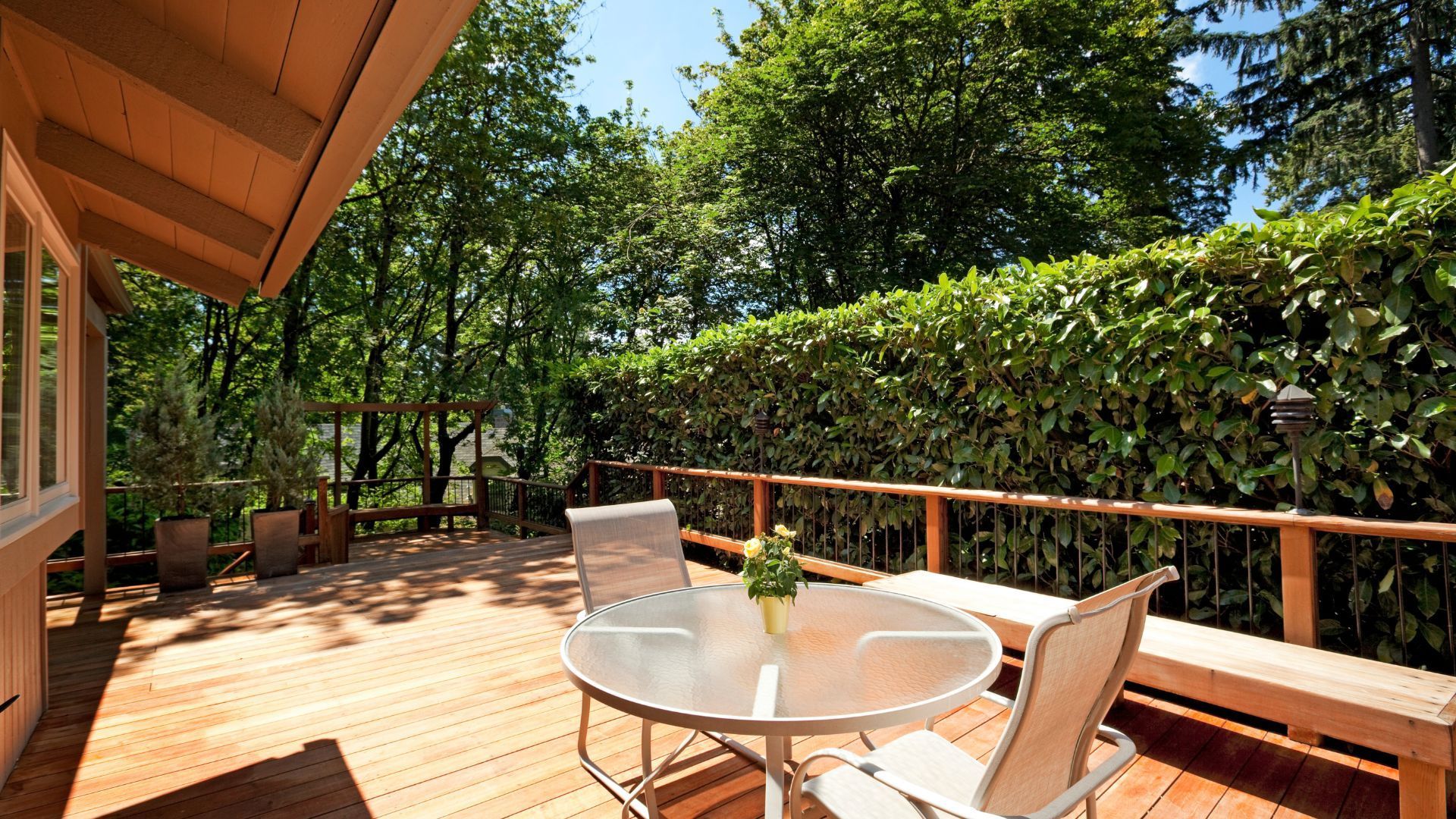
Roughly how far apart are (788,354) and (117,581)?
1041 cm

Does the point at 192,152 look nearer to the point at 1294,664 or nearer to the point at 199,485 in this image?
the point at 199,485

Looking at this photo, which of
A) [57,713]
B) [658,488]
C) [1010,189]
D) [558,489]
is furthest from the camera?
[1010,189]

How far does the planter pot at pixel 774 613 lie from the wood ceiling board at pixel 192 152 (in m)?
2.73

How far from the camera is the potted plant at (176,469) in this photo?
522 cm

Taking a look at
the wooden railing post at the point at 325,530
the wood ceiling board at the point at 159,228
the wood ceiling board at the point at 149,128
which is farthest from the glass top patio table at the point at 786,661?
the wooden railing post at the point at 325,530

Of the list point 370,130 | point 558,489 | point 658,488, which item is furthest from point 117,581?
point 370,130

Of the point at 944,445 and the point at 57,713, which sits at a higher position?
the point at 944,445

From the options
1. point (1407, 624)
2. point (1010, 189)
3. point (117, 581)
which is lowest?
point (117, 581)

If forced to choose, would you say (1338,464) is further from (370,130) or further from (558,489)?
(558,489)

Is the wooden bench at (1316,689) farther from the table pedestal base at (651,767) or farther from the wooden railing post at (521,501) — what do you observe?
the wooden railing post at (521,501)

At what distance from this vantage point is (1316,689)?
6.61 ft

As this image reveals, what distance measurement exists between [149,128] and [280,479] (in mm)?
4113

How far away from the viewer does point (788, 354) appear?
508 centimetres

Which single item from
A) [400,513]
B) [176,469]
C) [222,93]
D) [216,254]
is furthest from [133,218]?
[400,513]
